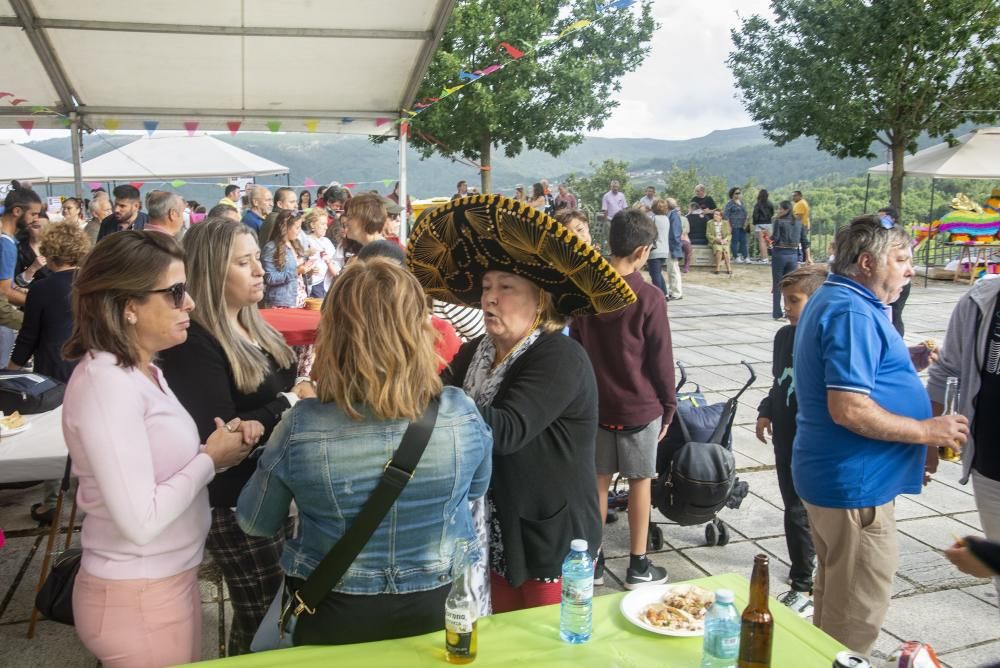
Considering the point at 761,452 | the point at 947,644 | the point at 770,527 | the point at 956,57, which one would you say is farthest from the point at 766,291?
the point at 947,644

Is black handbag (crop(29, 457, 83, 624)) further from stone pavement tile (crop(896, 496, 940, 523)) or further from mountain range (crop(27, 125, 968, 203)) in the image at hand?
mountain range (crop(27, 125, 968, 203))

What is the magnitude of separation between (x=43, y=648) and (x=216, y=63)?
5.25 metres

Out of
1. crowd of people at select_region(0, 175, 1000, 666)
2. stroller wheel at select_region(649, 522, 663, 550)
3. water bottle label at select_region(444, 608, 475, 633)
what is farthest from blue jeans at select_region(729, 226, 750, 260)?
water bottle label at select_region(444, 608, 475, 633)

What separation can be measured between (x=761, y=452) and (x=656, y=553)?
6.42 feet

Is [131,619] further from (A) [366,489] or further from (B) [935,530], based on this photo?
(B) [935,530]

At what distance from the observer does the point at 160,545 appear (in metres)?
1.93

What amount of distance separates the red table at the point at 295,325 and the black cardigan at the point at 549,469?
246 centimetres

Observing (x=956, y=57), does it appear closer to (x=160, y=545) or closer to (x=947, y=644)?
(x=947, y=644)

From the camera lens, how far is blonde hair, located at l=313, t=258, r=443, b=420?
1651 millimetres

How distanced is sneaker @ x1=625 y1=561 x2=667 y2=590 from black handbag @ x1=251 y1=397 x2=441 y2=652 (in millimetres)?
2278

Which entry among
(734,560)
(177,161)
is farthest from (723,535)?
(177,161)

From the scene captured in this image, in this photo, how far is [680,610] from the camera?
6.37 ft

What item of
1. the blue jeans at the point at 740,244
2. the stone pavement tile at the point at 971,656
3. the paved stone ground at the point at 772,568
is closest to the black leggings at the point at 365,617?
the paved stone ground at the point at 772,568

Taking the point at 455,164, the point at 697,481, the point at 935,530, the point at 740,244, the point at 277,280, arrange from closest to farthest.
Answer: the point at 697,481 < the point at 935,530 < the point at 277,280 < the point at 740,244 < the point at 455,164
